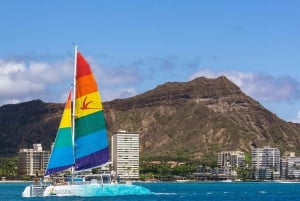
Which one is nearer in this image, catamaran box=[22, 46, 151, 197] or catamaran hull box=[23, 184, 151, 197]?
catamaran hull box=[23, 184, 151, 197]

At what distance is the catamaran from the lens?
323 feet

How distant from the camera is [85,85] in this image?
9912 cm

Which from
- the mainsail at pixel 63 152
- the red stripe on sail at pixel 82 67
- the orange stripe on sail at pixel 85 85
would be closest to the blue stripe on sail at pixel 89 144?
the mainsail at pixel 63 152

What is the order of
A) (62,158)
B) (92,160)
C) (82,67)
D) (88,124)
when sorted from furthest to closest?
(92,160) < (88,124) < (62,158) < (82,67)

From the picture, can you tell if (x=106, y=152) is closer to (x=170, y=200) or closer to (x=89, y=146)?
(x=89, y=146)

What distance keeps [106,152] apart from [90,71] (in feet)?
33.6

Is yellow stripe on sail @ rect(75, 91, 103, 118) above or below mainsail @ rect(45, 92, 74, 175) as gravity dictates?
above

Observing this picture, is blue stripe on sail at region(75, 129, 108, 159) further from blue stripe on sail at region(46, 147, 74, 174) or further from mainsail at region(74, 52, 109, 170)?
blue stripe on sail at region(46, 147, 74, 174)

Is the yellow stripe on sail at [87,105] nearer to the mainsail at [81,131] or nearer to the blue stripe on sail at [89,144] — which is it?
the mainsail at [81,131]

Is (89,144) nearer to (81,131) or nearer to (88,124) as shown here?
(81,131)

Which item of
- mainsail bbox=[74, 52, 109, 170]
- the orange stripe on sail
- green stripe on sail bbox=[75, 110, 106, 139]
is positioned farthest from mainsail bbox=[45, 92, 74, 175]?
the orange stripe on sail

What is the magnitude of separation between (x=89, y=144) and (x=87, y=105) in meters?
4.73

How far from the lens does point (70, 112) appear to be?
10038 cm

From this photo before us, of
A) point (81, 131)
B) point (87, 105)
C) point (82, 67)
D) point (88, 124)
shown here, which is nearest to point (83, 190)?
point (81, 131)
